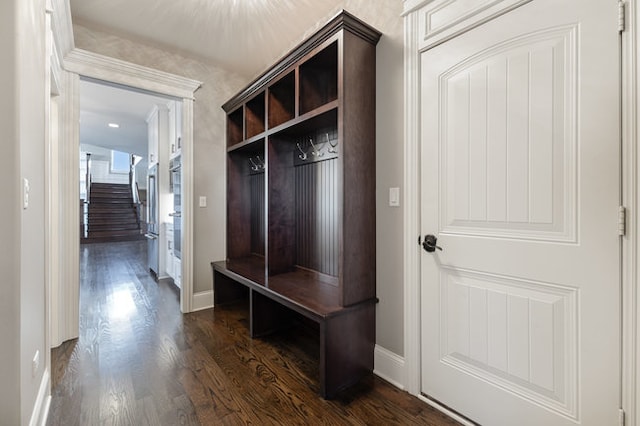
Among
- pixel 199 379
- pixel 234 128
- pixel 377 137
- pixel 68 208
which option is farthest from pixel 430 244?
pixel 68 208

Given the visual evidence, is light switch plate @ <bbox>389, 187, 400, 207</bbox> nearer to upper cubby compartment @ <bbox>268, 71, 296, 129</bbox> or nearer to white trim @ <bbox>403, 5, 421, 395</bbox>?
white trim @ <bbox>403, 5, 421, 395</bbox>

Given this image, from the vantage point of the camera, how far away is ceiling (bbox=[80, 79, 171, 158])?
14.2 ft

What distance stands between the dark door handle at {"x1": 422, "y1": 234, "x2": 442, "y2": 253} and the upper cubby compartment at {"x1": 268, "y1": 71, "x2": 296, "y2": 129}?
5.32ft

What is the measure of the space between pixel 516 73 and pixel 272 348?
2.37 meters

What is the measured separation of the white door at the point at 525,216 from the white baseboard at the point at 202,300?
2385mm

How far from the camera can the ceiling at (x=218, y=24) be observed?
234cm

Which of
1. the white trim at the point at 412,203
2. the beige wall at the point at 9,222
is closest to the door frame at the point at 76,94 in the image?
the beige wall at the point at 9,222

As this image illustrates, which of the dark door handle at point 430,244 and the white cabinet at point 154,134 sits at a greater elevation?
the white cabinet at point 154,134

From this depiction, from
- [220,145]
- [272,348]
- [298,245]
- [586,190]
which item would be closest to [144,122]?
[220,145]

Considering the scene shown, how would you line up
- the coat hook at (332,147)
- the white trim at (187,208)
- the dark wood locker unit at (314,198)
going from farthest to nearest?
1. the white trim at (187,208)
2. the coat hook at (332,147)
3. the dark wood locker unit at (314,198)

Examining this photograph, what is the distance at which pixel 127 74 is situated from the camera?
2781 mm

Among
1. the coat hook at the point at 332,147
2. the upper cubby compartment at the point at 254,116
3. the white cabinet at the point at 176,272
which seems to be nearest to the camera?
the coat hook at the point at 332,147

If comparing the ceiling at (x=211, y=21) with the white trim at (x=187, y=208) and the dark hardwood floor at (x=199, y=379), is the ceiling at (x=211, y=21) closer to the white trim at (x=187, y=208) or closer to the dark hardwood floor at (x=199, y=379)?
the white trim at (x=187, y=208)

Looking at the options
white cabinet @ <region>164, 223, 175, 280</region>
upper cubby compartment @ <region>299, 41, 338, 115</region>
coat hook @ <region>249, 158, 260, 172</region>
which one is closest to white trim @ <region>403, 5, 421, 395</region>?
upper cubby compartment @ <region>299, 41, 338, 115</region>
